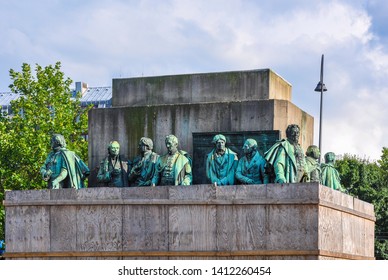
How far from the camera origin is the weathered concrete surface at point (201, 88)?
71.3 feet

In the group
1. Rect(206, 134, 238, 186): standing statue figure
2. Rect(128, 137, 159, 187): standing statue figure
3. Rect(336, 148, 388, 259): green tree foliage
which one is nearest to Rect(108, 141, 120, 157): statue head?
Rect(128, 137, 159, 187): standing statue figure

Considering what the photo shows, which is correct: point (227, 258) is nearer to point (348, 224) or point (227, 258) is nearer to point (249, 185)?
point (249, 185)

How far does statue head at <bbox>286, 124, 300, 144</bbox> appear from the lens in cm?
2056

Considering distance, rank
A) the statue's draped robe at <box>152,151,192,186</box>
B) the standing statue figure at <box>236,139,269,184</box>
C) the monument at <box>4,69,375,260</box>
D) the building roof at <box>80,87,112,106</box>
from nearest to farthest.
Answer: the monument at <box>4,69,375,260</box> < the standing statue figure at <box>236,139,269,184</box> < the statue's draped robe at <box>152,151,192,186</box> < the building roof at <box>80,87,112,106</box>

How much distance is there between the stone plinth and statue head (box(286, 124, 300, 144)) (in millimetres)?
1442

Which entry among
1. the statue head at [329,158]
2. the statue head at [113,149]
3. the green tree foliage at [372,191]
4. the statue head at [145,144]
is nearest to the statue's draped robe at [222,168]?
the statue head at [145,144]

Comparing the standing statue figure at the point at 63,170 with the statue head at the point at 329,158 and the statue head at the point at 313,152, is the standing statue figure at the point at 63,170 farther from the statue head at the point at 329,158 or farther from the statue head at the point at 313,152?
the statue head at the point at 329,158

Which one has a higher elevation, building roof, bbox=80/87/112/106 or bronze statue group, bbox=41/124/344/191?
building roof, bbox=80/87/112/106

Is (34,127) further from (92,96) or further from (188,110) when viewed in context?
(92,96)

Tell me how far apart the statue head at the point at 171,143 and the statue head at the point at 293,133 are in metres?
2.22

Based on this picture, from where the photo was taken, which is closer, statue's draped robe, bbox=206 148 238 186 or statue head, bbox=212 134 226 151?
statue's draped robe, bbox=206 148 238 186

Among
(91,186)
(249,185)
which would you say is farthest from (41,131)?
(249,185)

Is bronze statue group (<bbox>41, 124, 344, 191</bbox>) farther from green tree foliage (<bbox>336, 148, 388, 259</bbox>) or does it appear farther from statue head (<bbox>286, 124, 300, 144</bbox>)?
green tree foliage (<bbox>336, 148, 388, 259</bbox>)

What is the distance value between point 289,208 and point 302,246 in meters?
0.72
